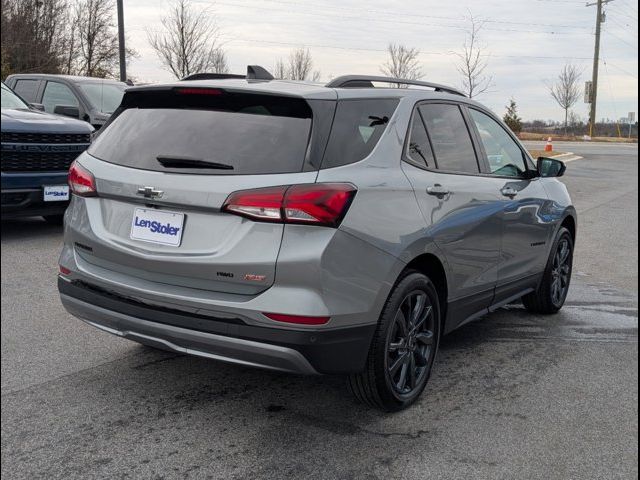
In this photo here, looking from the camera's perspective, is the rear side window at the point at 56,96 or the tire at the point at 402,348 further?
the rear side window at the point at 56,96

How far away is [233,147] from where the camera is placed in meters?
3.17

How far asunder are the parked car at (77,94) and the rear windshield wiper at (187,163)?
878 cm

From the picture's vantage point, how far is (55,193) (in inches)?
297

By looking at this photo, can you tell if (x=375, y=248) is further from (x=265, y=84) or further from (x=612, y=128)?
(x=612, y=128)

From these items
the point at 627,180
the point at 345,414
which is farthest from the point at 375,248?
the point at 627,180

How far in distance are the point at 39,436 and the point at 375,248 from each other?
5.61ft

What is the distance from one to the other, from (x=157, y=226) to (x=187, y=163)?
0.32m

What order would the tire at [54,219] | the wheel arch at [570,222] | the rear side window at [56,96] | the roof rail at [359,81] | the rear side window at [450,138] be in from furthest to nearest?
the rear side window at [56,96] < the tire at [54,219] < the wheel arch at [570,222] < the rear side window at [450,138] < the roof rail at [359,81]

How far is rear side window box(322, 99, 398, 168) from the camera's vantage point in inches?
126

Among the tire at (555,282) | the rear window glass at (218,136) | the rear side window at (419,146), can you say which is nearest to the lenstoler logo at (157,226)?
the rear window glass at (218,136)

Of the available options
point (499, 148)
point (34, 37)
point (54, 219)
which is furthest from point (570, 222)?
point (34, 37)

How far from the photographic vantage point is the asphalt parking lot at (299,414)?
9.83ft

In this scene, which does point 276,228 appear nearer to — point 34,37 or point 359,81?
point 359,81

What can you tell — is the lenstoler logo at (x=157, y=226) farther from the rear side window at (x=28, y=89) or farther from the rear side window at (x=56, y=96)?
the rear side window at (x=28, y=89)
